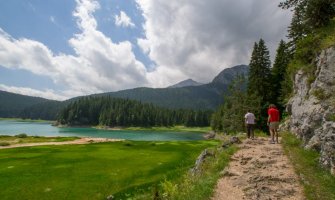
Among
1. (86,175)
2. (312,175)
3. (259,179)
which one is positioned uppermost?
(312,175)

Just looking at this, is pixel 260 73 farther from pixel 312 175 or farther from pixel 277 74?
pixel 312 175

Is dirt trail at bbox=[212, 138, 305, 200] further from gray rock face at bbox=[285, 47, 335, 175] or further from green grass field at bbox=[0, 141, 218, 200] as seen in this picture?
green grass field at bbox=[0, 141, 218, 200]

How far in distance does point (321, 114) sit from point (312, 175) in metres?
6.03

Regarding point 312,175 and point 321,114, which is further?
point 321,114

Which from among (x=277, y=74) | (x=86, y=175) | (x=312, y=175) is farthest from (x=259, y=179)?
(x=277, y=74)

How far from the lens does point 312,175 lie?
14531mm

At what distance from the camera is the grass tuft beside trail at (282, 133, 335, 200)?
12266 mm

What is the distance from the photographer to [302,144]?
20891 millimetres

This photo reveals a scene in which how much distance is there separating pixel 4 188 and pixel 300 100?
92.2 ft

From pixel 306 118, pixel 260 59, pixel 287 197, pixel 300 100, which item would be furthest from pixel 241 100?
pixel 287 197

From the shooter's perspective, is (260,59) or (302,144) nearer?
(302,144)

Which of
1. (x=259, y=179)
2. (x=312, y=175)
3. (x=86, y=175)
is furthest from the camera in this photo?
(x=86, y=175)

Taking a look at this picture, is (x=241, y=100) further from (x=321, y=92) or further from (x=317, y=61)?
(x=321, y=92)

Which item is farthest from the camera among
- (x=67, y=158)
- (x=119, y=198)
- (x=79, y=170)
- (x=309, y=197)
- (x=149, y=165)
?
(x=67, y=158)
